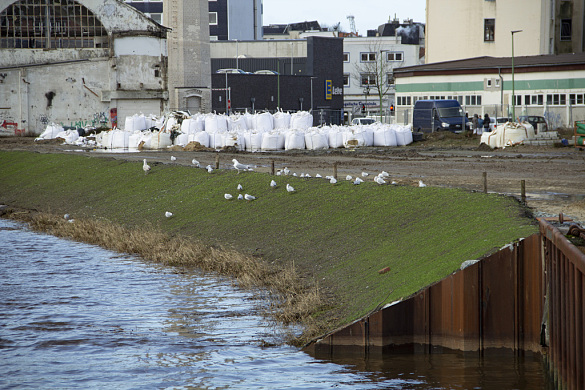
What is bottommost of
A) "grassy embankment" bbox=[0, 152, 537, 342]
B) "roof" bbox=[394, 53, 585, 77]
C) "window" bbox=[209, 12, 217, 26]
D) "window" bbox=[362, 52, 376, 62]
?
"grassy embankment" bbox=[0, 152, 537, 342]

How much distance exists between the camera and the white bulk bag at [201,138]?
36844mm

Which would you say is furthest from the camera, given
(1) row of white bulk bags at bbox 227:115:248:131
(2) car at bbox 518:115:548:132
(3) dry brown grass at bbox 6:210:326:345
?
(2) car at bbox 518:115:548:132

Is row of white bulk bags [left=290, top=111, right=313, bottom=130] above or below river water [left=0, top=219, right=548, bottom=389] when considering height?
above

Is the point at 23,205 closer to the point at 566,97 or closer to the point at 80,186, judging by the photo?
the point at 80,186

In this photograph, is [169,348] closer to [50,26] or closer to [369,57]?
[50,26]

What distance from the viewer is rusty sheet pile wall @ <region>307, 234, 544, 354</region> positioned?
9.55 m

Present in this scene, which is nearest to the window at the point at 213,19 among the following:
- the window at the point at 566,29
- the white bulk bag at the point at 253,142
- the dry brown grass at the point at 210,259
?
the window at the point at 566,29

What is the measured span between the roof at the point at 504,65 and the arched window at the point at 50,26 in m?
23.5

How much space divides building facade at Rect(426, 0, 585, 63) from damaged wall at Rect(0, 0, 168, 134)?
2799 cm

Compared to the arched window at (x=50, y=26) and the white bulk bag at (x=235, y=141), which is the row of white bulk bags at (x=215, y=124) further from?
the arched window at (x=50, y=26)

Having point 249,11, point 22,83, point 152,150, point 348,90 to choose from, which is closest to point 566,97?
point 152,150

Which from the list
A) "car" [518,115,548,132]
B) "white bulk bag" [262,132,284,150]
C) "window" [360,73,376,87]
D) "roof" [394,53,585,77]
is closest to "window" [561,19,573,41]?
"roof" [394,53,585,77]

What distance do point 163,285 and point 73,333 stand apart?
316 centimetres

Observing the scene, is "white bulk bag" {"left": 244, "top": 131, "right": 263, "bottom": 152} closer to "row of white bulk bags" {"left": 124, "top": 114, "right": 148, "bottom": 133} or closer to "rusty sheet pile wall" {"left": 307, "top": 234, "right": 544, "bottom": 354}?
"row of white bulk bags" {"left": 124, "top": 114, "right": 148, "bottom": 133}
